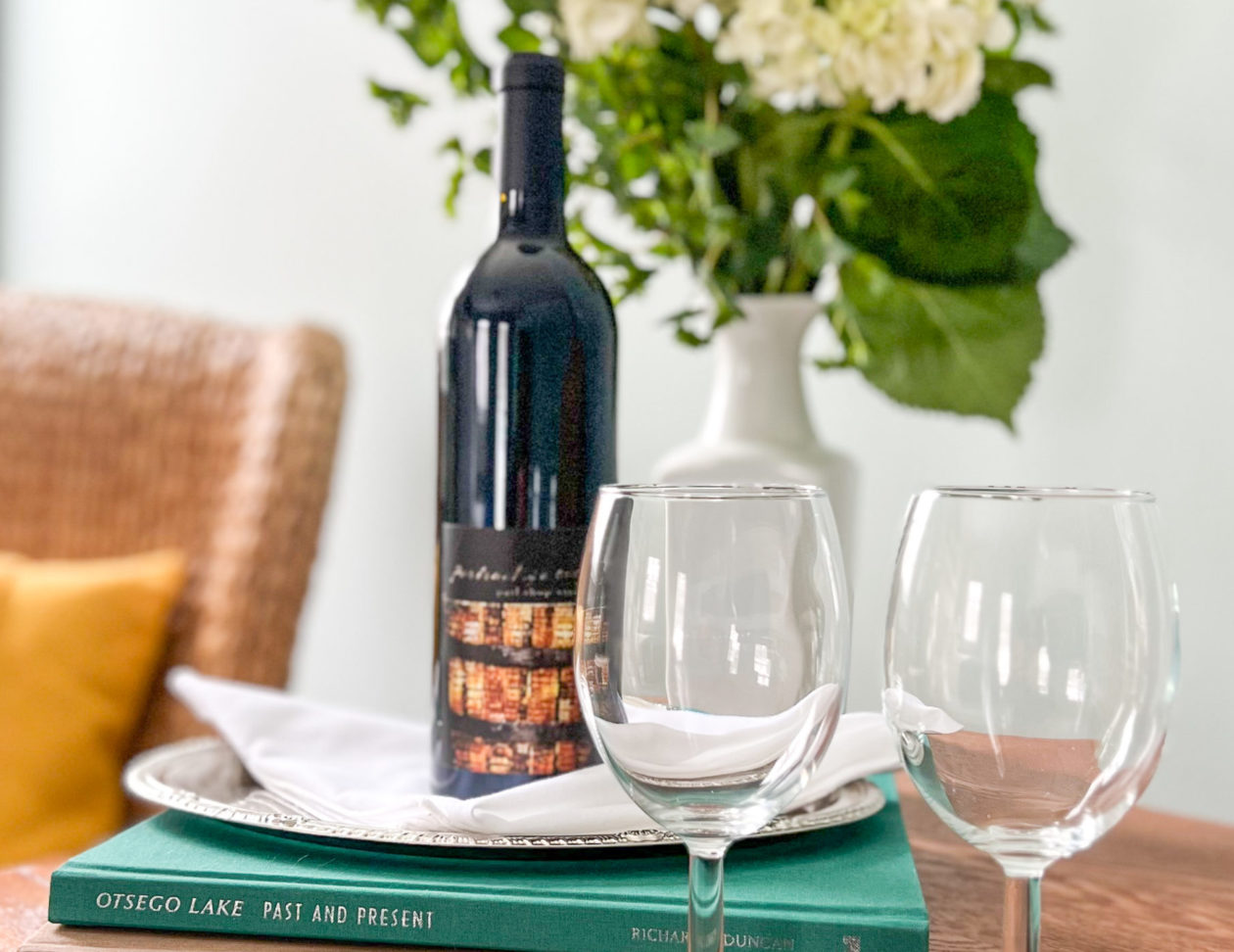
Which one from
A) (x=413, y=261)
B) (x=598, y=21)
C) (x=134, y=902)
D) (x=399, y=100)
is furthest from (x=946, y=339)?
(x=413, y=261)

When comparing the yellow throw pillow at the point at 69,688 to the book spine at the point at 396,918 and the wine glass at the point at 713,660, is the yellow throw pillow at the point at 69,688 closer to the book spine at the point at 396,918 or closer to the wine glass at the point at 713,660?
the book spine at the point at 396,918

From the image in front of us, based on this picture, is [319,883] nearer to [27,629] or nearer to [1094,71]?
[27,629]

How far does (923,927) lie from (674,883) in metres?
0.09

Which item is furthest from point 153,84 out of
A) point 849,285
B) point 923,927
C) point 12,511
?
point 923,927

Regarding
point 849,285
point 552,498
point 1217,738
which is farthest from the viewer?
point 1217,738

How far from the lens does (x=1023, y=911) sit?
364 mm

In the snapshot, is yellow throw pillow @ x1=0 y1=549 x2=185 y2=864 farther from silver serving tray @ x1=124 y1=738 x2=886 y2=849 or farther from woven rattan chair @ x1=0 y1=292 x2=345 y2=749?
silver serving tray @ x1=124 y1=738 x2=886 y2=849

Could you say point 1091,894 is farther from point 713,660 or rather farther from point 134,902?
point 134,902

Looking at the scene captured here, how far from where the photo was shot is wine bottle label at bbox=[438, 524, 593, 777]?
0.50m

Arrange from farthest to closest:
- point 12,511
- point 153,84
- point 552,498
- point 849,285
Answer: point 153,84, point 12,511, point 849,285, point 552,498

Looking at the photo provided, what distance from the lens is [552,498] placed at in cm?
52

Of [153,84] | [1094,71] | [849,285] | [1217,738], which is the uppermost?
[153,84]

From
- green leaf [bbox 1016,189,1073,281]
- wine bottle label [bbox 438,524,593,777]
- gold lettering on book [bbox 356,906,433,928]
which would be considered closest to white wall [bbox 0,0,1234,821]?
green leaf [bbox 1016,189,1073,281]

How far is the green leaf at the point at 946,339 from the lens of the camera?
2.09ft
